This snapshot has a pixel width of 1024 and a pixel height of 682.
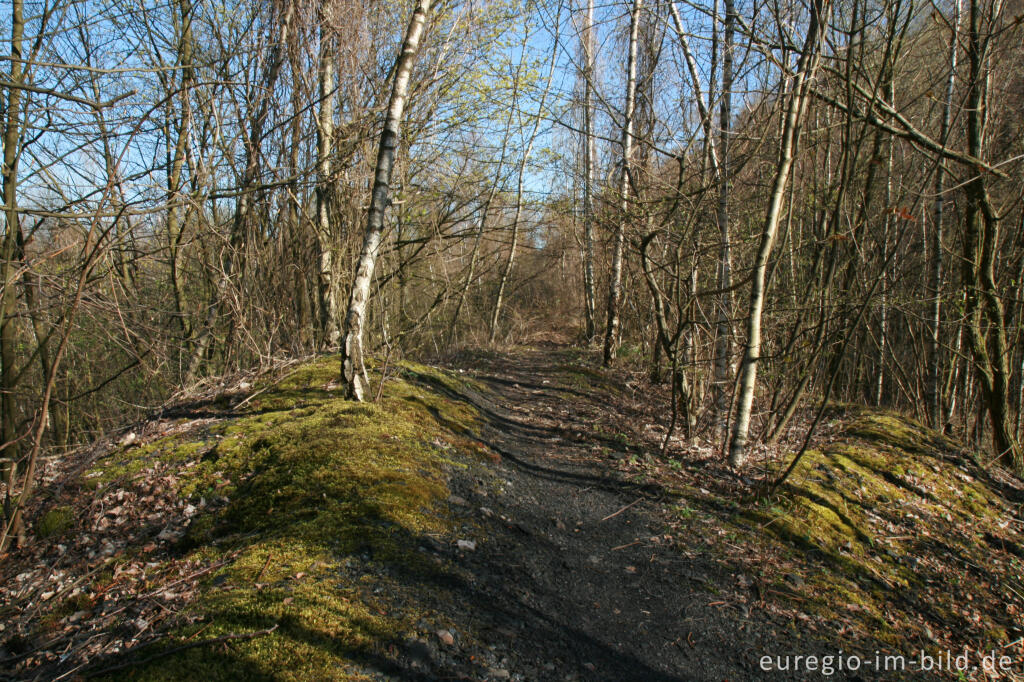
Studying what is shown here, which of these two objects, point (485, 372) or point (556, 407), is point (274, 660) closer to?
point (556, 407)

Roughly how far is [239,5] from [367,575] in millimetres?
7839

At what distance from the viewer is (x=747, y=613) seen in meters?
3.24

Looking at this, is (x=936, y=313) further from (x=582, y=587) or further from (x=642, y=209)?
(x=582, y=587)

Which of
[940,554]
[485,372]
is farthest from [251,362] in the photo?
[940,554]

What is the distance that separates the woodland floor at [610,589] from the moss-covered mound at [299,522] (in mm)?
34

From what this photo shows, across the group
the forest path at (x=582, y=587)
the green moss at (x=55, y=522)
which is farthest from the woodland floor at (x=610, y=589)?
the green moss at (x=55, y=522)

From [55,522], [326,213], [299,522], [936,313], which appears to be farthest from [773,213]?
[326,213]

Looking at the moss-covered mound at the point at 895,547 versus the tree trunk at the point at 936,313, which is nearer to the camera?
the moss-covered mound at the point at 895,547

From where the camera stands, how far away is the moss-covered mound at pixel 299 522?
222cm

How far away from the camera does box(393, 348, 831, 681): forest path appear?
266 centimetres

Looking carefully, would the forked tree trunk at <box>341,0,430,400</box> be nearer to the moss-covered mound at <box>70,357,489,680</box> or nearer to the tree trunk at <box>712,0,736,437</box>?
the moss-covered mound at <box>70,357,489,680</box>

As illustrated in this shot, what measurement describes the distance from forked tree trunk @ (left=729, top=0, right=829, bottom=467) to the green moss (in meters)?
5.12

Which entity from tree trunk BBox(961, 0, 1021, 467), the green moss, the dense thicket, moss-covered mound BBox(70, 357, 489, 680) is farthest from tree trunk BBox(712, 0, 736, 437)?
the green moss

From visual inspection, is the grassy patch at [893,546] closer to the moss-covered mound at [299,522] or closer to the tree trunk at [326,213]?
the moss-covered mound at [299,522]
